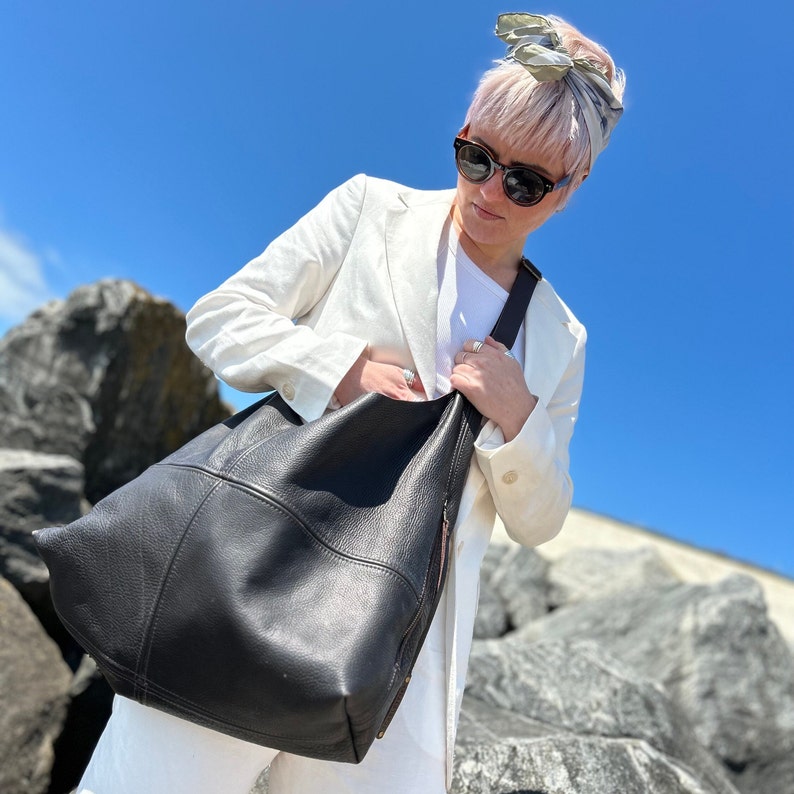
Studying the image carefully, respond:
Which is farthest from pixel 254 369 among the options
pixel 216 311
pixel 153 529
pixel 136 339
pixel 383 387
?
pixel 136 339

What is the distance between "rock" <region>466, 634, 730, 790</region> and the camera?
3.72 m

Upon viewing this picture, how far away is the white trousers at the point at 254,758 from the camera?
1473mm

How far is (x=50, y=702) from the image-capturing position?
341 cm

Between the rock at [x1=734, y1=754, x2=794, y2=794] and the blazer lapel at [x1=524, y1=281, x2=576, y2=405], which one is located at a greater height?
the blazer lapel at [x1=524, y1=281, x2=576, y2=405]

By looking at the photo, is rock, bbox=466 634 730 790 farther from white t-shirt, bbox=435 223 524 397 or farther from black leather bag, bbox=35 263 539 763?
black leather bag, bbox=35 263 539 763

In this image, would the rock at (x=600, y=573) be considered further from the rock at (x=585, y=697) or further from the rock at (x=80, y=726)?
the rock at (x=80, y=726)

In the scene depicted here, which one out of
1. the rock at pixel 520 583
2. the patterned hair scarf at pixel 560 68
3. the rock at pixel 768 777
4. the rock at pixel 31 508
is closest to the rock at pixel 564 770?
the patterned hair scarf at pixel 560 68

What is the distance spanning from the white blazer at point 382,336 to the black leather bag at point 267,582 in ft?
0.54

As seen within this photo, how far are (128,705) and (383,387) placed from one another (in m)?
0.82

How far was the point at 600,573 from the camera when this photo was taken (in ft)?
32.4

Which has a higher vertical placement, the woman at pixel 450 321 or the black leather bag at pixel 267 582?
the woman at pixel 450 321

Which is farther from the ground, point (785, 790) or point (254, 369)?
point (254, 369)

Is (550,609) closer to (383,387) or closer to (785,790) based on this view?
(785,790)

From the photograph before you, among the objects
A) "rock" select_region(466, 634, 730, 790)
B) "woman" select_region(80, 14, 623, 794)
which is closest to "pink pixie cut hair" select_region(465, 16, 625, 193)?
"woman" select_region(80, 14, 623, 794)
